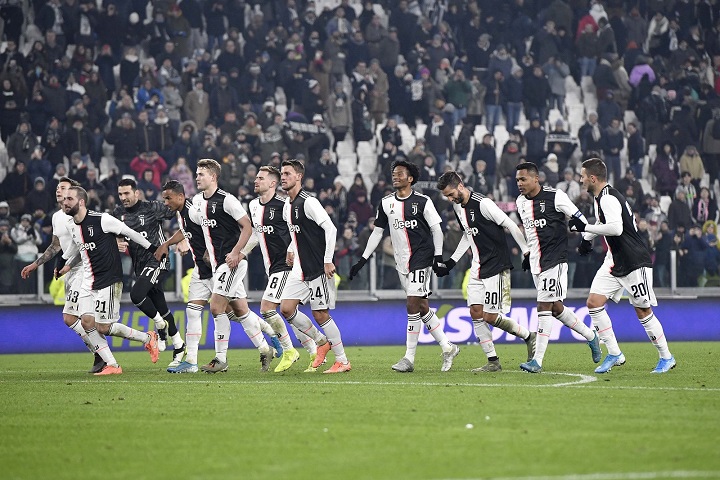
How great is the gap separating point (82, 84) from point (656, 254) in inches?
531

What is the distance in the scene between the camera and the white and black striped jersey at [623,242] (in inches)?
551

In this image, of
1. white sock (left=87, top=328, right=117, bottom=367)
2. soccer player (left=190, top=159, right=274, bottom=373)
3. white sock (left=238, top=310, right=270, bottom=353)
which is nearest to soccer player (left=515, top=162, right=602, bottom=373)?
white sock (left=238, top=310, right=270, bottom=353)

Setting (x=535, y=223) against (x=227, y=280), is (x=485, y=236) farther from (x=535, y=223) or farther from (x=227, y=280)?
(x=227, y=280)

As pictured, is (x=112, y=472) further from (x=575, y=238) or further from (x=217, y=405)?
(x=575, y=238)

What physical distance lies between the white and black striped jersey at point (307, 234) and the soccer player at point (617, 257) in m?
3.19

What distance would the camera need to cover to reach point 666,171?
28406 mm

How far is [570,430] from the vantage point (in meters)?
8.66

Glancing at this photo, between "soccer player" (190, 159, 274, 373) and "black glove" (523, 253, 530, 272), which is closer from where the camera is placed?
"black glove" (523, 253, 530, 272)

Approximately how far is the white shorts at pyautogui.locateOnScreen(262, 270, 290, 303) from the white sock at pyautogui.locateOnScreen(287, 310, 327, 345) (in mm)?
323

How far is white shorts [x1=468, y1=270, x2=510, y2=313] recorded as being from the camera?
49.3ft

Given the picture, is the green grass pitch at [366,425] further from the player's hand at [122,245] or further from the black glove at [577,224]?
the player's hand at [122,245]

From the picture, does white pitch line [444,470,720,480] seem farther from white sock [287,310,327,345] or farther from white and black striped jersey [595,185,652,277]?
white sock [287,310,327,345]

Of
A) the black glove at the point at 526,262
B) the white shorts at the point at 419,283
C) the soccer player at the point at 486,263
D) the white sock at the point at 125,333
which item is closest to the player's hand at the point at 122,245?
the white sock at the point at 125,333

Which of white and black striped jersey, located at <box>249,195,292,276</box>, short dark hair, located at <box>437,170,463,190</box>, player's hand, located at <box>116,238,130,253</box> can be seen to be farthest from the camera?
player's hand, located at <box>116,238,130,253</box>
